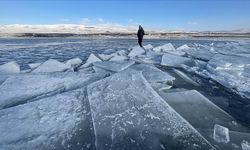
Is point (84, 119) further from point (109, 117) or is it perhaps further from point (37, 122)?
point (37, 122)

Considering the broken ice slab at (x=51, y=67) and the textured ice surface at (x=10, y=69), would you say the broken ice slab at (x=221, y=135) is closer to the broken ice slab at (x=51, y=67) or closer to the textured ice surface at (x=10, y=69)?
the broken ice slab at (x=51, y=67)

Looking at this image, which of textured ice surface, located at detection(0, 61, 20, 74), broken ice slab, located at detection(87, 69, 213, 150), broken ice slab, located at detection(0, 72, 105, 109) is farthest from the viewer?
textured ice surface, located at detection(0, 61, 20, 74)

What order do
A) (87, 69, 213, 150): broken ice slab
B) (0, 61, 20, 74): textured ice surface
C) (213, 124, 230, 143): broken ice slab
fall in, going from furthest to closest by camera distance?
(0, 61, 20, 74): textured ice surface → (213, 124, 230, 143): broken ice slab → (87, 69, 213, 150): broken ice slab

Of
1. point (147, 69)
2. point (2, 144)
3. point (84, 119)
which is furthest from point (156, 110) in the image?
point (147, 69)

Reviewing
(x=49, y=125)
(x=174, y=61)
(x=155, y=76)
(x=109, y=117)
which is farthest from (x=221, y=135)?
(x=174, y=61)

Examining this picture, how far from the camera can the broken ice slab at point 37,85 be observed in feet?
8.74

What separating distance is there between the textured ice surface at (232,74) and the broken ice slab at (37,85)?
6.57 ft

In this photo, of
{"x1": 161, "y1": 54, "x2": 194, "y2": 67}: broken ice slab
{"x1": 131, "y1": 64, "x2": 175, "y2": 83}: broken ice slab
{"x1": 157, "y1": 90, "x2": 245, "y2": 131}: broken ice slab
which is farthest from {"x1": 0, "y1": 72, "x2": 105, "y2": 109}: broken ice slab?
{"x1": 161, "y1": 54, "x2": 194, "y2": 67}: broken ice slab

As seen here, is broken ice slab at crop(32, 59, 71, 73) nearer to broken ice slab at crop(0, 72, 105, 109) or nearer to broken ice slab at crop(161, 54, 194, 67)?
broken ice slab at crop(0, 72, 105, 109)

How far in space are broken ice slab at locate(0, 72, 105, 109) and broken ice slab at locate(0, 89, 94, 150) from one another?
39 centimetres

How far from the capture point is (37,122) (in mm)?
2021

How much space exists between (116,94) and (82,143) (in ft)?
2.69

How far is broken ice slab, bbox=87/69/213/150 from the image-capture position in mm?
1726

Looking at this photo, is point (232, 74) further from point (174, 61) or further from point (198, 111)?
point (198, 111)
